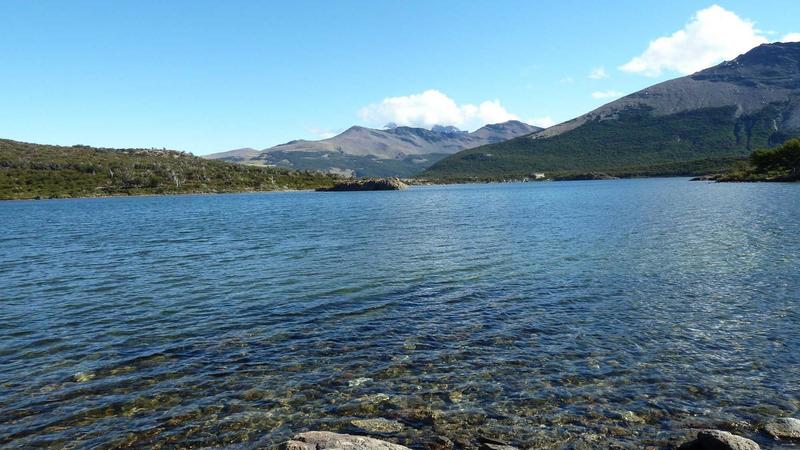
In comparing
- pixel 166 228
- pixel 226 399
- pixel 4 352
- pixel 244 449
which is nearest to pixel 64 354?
pixel 4 352

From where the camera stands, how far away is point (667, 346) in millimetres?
19594

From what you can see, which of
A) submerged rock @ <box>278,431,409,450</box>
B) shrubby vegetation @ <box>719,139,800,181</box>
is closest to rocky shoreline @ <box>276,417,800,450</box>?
submerged rock @ <box>278,431,409,450</box>

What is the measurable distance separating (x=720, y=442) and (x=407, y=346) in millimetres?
11644

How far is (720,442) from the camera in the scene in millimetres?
11406

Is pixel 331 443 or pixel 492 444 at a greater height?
pixel 331 443

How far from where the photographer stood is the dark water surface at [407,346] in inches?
553

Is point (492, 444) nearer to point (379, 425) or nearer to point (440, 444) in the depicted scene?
point (440, 444)

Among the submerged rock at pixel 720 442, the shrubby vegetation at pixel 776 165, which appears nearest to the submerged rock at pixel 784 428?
the submerged rock at pixel 720 442

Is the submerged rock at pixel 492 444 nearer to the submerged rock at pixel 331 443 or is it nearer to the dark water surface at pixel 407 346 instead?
the dark water surface at pixel 407 346

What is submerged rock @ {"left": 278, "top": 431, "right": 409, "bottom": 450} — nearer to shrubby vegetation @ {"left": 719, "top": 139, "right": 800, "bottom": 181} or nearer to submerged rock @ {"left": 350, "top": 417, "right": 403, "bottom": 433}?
submerged rock @ {"left": 350, "top": 417, "right": 403, "bottom": 433}

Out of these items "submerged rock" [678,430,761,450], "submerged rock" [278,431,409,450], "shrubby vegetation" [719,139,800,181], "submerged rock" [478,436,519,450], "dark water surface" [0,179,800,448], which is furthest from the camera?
"shrubby vegetation" [719,139,800,181]

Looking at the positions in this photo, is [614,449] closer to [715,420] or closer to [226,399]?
[715,420]

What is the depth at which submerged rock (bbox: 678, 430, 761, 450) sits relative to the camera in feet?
37.3

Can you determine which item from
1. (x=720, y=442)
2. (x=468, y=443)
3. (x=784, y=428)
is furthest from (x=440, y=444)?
→ (x=784, y=428)
